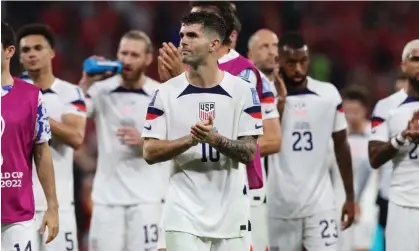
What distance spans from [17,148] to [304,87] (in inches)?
125

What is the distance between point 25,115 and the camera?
6.84m

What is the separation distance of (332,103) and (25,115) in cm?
321

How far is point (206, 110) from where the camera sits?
6.79 meters

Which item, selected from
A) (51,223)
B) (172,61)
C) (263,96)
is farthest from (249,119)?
(51,223)

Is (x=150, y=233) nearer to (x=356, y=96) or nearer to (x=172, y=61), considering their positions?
(x=172, y=61)

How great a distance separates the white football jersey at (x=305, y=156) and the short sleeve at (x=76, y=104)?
168 cm

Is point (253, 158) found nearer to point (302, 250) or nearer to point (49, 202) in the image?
point (49, 202)

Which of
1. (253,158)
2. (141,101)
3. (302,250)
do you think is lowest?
(302,250)

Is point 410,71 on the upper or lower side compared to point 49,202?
upper

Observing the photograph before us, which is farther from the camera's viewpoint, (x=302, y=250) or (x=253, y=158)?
(x=302, y=250)

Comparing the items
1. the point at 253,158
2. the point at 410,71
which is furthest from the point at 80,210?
the point at 253,158

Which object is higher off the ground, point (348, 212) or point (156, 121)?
point (156, 121)

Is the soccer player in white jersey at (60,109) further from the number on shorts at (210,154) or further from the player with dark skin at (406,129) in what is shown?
the player with dark skin at (406,129)

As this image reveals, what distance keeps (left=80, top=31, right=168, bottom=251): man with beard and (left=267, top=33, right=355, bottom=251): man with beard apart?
1124 mm
